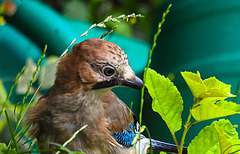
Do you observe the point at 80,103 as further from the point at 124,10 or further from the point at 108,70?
the point at 124,10

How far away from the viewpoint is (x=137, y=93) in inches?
69.5

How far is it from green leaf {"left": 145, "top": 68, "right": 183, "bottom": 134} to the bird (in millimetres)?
198

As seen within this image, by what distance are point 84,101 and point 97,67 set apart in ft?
0.35

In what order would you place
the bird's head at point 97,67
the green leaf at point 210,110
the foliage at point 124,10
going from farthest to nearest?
the foliage at point 124,10, the bird's head at point 97,67, the green leaf at point 210,110

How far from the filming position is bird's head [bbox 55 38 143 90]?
74 centimetres

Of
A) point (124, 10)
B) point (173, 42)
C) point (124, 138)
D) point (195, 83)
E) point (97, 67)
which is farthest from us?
point (124, 10)

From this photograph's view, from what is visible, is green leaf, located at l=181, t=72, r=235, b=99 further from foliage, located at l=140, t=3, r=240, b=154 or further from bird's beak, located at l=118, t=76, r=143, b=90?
bird's beak, located at l=118, t=76, r=143, b=90

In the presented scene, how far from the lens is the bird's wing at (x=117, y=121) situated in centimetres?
93

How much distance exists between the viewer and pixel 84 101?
0.84 meters

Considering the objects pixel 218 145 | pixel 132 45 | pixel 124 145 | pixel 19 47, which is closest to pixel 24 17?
pixel 19 47

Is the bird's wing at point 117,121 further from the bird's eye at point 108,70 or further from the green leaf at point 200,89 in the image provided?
the green leaf at point 200,89

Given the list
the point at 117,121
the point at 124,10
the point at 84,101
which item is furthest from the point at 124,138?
the point at 124,10

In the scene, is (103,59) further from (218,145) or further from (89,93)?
(218,145)

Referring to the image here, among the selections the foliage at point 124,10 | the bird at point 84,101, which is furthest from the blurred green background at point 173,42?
the foliage at point 124,10
